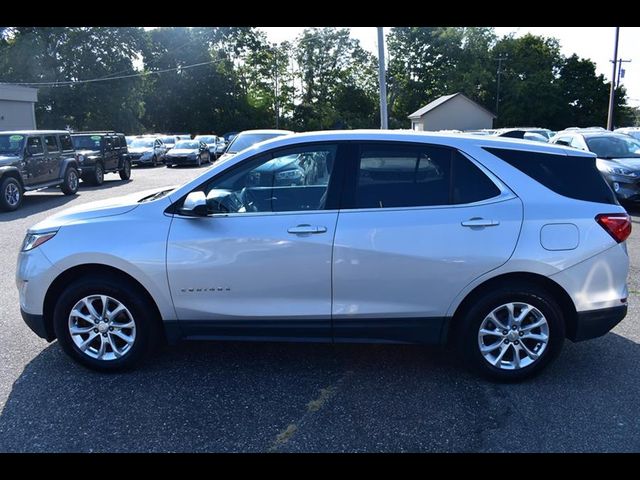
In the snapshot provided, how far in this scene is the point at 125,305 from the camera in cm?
380

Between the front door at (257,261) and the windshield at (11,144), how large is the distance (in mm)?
11640

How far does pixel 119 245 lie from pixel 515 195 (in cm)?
285

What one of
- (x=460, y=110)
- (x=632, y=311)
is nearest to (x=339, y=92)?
(x=460, y=110)

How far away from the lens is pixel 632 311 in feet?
17.0

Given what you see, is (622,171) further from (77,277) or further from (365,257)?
(77,277)

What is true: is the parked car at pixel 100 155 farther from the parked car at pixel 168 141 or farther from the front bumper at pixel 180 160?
the parked car at pixel 168 141

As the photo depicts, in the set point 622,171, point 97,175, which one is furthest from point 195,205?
point 97,175

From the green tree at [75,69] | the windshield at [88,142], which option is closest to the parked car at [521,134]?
the windshield at [88,142]

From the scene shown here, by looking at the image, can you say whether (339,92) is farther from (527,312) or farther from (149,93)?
(527,312)

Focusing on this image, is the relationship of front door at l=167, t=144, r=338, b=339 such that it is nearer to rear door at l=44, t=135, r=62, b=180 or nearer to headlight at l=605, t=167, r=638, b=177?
headlight at l=605, t=167, r=638, b=177

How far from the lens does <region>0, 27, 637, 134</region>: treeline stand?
54331 millimetres

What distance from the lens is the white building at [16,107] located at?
28.7m

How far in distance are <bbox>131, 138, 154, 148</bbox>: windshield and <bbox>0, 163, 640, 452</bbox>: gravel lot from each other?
25361 mm

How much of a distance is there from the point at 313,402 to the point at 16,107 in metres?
33.2
